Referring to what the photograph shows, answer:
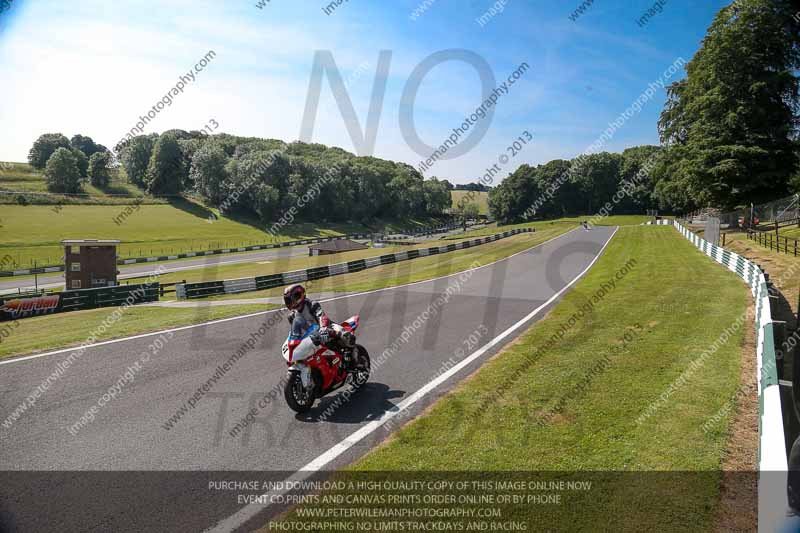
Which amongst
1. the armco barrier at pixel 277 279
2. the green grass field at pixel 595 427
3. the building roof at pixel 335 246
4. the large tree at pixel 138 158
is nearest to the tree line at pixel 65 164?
the large tree at pixel 138 158

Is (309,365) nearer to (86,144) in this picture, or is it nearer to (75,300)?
(75,300)

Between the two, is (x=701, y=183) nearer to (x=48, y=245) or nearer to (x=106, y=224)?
(x=48, y=245)

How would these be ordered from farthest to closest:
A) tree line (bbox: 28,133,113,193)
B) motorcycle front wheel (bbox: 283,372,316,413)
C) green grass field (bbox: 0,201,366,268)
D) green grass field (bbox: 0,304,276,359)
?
Result: tree line (bbox: 28,133,113,193)
green grass field (bbox: 0,201,366,268)
green grass field (bbox: 0,304,276,359)
motorcycle front wheel (bbox: 283,372,316,413)

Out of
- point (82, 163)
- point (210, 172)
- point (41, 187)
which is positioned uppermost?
point (82, 163)

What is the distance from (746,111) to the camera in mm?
39281

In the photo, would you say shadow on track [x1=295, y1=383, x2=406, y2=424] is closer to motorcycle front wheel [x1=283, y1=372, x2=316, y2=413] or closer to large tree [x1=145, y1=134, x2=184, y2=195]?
motorcycle front wheel [x1=283, y1=372, x2=316, y2=413]

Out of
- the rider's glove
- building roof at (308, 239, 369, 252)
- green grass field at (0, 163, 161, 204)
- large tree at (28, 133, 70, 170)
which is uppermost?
large tree at (28, 133, 70, 170)

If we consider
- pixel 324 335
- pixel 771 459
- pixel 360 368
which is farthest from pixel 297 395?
pixel 771 459

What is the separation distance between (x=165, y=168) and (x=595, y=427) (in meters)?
111

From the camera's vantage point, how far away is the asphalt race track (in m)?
4.66

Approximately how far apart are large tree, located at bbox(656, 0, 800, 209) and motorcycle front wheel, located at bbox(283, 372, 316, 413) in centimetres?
4279

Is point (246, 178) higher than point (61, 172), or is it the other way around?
point (61, 172)

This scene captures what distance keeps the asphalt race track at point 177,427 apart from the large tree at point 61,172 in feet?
313

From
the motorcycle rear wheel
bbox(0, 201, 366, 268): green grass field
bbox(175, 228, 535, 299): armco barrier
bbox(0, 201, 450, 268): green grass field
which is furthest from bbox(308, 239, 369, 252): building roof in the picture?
the motorcycle rear wheel
